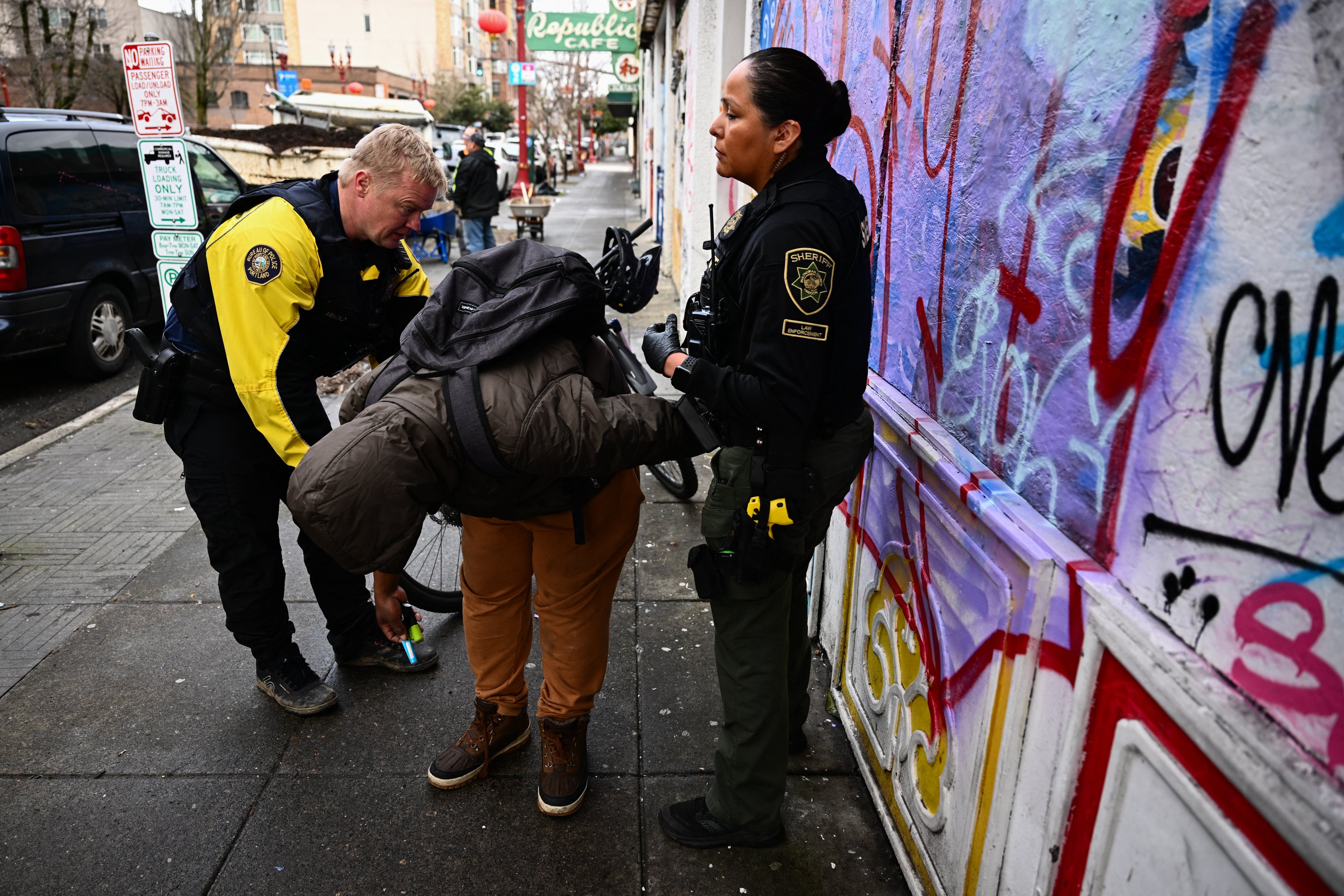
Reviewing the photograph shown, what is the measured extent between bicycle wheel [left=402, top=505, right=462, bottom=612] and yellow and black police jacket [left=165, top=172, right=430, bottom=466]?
77 centimetres

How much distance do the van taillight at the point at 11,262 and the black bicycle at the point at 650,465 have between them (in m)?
4.39

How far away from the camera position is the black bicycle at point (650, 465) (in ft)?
8.30

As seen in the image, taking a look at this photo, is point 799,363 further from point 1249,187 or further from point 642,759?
point 642,759

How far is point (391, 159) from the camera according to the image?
257cm

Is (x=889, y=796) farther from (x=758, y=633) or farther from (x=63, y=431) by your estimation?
(x=63, y=431)

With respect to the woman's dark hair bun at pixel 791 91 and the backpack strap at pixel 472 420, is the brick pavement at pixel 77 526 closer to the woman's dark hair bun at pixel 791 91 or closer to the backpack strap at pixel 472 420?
the backpack strap at pixel 472 420

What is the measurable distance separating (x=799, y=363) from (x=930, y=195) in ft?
2.57

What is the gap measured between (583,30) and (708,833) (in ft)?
61.4

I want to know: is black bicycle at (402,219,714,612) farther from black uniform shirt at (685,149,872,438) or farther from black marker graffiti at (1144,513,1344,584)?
black marker graffiti at (1144,513,1344,584)

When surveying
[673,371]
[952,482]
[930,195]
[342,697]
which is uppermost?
[930,195]

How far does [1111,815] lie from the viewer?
4.60 feet

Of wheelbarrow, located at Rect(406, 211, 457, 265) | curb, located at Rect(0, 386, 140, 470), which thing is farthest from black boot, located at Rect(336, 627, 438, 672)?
wheelbarrow, located at Rect(406, 211, 457, 265)

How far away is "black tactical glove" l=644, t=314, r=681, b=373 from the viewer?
213 centimetres

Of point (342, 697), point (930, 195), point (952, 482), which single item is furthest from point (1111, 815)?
point (342, 697)
